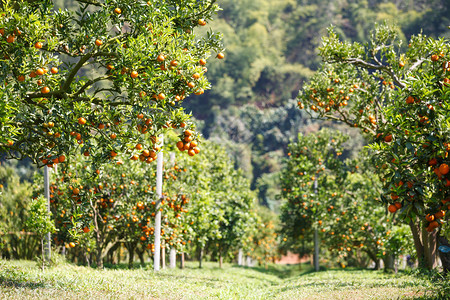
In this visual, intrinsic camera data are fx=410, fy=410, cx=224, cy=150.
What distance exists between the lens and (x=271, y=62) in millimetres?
127812

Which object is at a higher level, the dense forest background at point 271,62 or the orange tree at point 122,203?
the dense forest background at point 271,62

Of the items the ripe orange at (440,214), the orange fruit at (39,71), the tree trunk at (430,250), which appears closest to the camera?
the ripe orange at (440,214)

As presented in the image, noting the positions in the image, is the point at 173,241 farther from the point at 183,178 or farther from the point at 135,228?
the point at 183,178

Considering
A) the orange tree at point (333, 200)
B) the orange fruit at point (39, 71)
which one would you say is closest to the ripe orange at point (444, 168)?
the orange fruit at point (39, 71)

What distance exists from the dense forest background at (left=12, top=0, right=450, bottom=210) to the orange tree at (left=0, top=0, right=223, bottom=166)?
78.7 metres

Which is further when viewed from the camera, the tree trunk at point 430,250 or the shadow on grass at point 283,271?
the shadow on grass at point 283,271


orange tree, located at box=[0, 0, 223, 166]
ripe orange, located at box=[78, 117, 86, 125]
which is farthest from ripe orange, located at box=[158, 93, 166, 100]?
ripe orange, located at box=[78, 117, 86, 125]

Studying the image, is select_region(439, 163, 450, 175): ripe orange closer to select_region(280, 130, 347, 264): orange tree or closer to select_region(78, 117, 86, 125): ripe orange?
select_region(78, 117, 86, 125): ripe orange

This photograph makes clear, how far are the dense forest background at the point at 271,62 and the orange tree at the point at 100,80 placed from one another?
258 ft

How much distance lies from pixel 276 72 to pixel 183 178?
112m

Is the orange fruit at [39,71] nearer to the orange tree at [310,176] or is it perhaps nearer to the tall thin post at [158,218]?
the tall thin post at [158,218]

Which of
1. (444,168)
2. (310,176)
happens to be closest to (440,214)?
(444,168)

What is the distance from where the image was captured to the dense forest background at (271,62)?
9834cm

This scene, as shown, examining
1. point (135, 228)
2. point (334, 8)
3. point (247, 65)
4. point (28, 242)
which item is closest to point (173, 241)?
point (135, 228)
